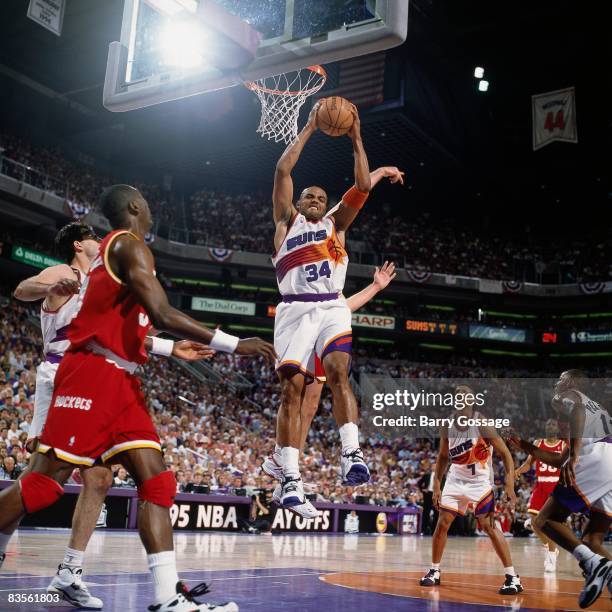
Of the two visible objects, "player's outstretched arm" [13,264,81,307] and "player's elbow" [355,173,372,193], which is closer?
"player's outstretched arm" [13,264,81,307]

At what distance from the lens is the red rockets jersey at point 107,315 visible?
3.87m

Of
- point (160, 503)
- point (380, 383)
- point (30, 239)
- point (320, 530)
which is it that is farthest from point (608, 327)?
point (160, 503)

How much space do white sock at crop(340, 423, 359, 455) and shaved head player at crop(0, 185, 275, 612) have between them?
1.54 meters

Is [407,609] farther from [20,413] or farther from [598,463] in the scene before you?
[20,413]

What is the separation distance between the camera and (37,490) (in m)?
3.63

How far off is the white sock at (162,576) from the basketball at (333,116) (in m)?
3.45

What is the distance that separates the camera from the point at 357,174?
576 cm

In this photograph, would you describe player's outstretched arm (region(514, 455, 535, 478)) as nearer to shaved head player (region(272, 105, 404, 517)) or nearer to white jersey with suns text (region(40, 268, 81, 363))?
shaved head player (region(272, 105, 404, 517))

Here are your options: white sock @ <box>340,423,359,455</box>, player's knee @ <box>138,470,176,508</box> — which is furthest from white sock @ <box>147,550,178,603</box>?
white sock @ <box>340,423,359,455</box>

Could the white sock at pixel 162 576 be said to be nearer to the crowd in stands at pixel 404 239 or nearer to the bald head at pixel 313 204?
the bald head at pixel 313 204

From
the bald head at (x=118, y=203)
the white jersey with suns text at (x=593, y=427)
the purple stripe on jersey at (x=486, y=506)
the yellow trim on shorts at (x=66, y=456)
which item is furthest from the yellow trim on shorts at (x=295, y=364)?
the purple stripe on jersey at (x=486, y=506)

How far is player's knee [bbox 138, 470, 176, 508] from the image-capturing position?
3.72 meters

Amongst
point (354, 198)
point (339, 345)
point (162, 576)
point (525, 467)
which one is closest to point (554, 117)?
point (525, 467)

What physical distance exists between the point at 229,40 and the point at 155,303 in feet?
10.3
